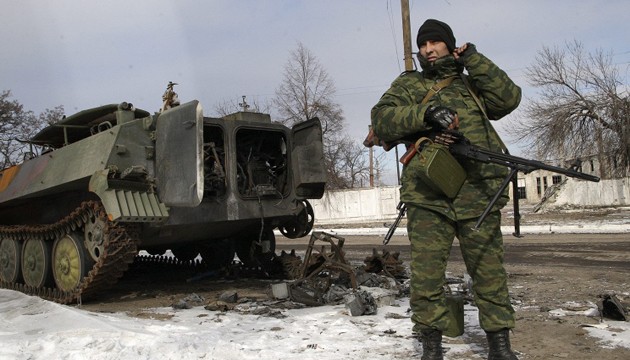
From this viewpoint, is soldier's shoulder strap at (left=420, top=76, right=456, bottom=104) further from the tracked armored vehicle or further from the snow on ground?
the tracked armored vehicle

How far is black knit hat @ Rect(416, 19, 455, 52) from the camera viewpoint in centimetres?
336

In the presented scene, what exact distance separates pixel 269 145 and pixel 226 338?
4.31 m

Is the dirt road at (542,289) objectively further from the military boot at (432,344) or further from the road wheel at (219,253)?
the military boot at (432,344)

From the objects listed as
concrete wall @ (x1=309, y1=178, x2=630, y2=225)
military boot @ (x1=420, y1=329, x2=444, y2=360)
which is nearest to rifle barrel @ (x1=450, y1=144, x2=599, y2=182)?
military boot @ (x1=420, y1=329, x2=444, y2=360)

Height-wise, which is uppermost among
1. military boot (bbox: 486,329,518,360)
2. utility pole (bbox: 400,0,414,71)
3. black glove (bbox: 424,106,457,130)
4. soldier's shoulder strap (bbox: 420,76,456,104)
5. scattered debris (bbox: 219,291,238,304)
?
utility pole (bbox: 400,0,414,71)

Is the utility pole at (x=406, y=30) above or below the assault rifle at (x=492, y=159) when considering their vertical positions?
above

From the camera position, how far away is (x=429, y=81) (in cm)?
351

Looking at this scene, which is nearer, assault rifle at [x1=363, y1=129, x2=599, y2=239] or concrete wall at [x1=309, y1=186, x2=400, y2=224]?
assault rifle at [x1=363, y1=129, x2=599, y2=239]

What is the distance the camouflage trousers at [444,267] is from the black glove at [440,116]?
50 cm

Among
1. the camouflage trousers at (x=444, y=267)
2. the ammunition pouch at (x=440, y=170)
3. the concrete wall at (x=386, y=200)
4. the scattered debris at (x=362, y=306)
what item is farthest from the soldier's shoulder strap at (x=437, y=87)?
the concrete wall at (x=386, y=200)

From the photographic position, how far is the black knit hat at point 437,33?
11.0 feet

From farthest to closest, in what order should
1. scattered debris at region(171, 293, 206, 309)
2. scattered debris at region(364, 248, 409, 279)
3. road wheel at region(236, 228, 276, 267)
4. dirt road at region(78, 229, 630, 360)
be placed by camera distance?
road wheel at region(236, 228, 276, 267) → scattered debris at region(364, 248, 409, 279) → scattered debris at region(171, 293, 206, 309) → dirt road at region(78, 229, 630, 360)

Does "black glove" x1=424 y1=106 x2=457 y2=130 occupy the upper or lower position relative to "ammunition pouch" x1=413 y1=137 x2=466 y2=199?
upper

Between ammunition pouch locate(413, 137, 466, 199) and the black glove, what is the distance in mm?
142
